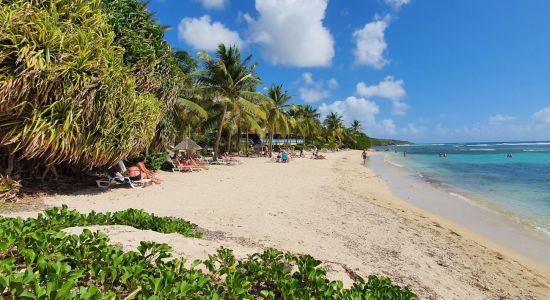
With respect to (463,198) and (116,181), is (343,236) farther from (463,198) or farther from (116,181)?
(463,198)

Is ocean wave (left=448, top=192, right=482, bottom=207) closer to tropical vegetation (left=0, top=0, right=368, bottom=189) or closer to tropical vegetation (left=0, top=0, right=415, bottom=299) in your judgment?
tropical vegetation (left=0, top=0, right=415, bottom=299)

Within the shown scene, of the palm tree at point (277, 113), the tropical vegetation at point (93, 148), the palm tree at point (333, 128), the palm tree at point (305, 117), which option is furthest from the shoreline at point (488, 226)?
the palm tree at point (333, 128)

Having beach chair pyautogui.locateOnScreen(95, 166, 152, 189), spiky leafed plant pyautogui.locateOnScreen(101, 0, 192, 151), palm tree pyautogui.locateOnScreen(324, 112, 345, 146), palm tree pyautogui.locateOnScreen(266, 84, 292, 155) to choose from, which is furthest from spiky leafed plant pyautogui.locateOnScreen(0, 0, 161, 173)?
palm tree pyautogui.locateOnScreen(324, 112, 345, 146)

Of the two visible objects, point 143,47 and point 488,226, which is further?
point 143,47

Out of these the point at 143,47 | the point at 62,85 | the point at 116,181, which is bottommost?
the point at 116,181

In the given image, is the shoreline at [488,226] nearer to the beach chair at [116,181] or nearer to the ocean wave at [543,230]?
the ocean wave at [543,230]

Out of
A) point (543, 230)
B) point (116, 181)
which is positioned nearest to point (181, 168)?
point (116, 181)

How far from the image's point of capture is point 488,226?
921 centimetres

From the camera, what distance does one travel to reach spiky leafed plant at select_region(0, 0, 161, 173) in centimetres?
711

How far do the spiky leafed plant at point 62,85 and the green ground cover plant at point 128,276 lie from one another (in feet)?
16.9

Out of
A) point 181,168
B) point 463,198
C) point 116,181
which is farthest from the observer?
point 181,168

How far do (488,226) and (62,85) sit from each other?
1188cm

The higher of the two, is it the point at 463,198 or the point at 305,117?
the point at 305,117

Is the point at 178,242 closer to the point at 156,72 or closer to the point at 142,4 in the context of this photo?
the point at 156,72
